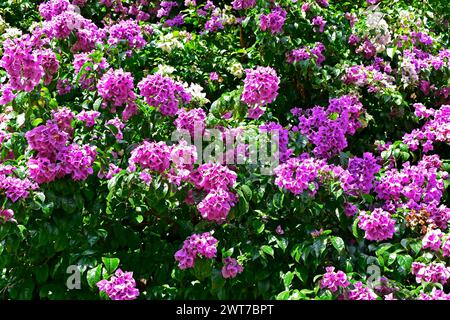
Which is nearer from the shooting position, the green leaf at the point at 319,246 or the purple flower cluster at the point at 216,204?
the purple flower cluster at the point at 216,204

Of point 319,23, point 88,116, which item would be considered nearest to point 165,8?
point 319,23

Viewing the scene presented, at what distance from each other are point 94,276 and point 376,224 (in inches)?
52.3

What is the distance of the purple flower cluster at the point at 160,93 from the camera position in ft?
10.8

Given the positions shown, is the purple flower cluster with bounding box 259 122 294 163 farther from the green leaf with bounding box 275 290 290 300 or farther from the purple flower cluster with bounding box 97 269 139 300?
the purple flower cluster with bounding box 97 269 139 300

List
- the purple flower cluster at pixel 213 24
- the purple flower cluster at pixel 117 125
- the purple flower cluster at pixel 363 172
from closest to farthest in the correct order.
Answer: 1. the purple flower cluster at pixel 117 125
2. the purple flower cluster at pixel 363 172
3. the purple flower cluster at pixel 213 24

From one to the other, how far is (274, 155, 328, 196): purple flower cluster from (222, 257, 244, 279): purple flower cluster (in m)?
0.42

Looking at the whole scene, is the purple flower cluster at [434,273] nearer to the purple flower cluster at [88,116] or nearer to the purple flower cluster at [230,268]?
the purple flower cluster at [230,268]

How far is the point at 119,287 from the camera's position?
2.89 m

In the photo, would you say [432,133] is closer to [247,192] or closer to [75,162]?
[247,192]

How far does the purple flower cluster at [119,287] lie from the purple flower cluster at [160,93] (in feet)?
2.78

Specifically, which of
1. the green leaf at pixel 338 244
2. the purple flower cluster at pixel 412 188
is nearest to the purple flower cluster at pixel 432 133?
the purple flower cluster at pixel 412 188

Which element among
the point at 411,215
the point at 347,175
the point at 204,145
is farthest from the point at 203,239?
the point at 411,215

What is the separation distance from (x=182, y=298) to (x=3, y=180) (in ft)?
3.24

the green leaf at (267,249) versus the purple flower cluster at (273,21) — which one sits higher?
the purple flower cluster at (273,21)
